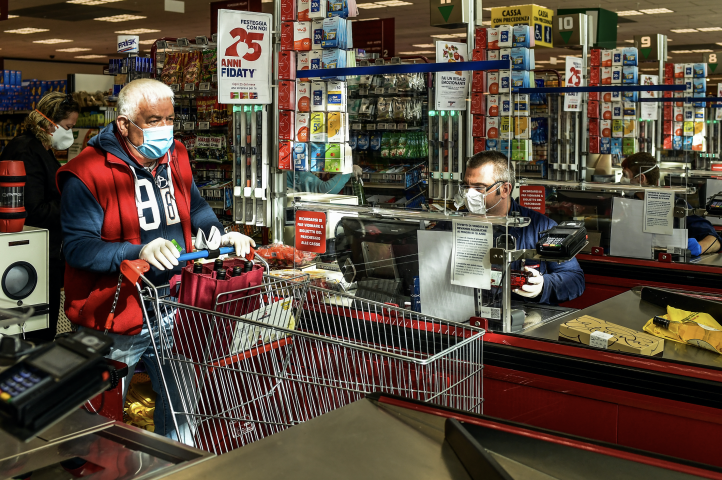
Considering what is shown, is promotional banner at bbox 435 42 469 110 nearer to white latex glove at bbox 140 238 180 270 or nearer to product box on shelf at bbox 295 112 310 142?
product box on shelf at bbox 295 112 310 142

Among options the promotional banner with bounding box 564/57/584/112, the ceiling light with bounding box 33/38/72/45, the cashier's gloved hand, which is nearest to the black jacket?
the cashier's gloved hand

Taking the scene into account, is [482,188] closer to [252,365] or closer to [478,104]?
[252,365]

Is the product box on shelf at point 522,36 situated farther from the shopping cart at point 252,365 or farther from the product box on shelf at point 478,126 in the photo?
the shopping cart at point 252,365

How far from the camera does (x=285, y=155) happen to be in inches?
190

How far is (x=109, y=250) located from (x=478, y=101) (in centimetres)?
407

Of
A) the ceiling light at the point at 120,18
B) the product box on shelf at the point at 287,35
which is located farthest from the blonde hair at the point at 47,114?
the ceiling light at the point at 120,18

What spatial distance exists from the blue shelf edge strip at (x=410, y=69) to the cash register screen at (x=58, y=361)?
226cm

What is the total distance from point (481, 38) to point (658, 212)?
7.87 feet

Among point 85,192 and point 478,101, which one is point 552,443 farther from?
point 478,101

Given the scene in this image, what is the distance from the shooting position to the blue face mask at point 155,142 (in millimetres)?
2904

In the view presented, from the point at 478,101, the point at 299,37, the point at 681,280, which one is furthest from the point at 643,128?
the point at 299,37

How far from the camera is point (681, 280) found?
490 cm

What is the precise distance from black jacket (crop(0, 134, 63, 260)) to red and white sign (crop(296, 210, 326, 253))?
2024 millimetres

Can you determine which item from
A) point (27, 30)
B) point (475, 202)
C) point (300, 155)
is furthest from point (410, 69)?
point (27, 30)
